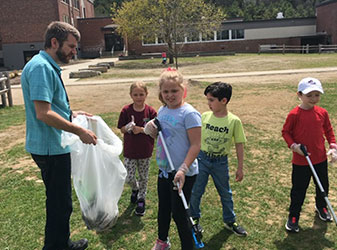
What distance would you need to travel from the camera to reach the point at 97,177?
304 centimetres

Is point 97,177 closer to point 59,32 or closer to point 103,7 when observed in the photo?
point 59,32

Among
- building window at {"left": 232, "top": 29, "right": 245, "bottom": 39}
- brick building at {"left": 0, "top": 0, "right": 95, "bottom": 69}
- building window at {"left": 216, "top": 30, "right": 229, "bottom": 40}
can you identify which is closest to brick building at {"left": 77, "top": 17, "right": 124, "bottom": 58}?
brick building at {"left": 0, "top": 0, "right": 95, "bottom": 69}

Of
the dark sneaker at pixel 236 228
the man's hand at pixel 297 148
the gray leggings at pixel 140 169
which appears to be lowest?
the dark sneaker at pixel 236 228

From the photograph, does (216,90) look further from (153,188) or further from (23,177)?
(23,177)

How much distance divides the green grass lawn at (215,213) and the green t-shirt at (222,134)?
0.91 m

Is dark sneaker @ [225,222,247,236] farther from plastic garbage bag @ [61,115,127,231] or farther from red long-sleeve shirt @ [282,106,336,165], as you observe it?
plastic garbage bag @ [61,115,127,231]

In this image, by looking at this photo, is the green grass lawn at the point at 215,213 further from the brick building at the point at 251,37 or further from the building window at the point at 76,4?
the building window at the point at 76,4

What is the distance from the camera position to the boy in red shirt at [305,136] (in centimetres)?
305

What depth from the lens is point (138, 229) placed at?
338 centimetres

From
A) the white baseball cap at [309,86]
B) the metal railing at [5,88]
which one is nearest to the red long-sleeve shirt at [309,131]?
Answer: the white baseball cap at [309,86]

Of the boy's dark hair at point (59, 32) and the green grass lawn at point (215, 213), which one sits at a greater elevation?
the boy's dark hair at point (59, 32)

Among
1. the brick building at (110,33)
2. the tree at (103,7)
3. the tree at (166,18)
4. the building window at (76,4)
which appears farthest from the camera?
the tree at (103,7)

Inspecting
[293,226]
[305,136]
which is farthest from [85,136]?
[293,226]

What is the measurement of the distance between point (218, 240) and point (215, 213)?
515 mm
